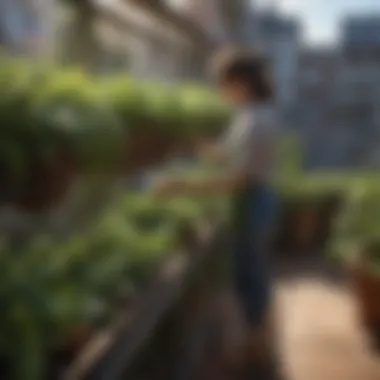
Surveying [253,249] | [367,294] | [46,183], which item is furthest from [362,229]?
[46,183]

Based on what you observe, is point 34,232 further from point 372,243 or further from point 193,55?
point 193,55

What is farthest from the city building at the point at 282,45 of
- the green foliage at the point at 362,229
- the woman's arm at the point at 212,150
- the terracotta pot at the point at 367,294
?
the woman's arm at the point at 212,150

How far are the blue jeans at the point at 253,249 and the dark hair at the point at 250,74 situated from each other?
29 centimetres

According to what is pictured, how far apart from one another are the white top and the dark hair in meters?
0.07

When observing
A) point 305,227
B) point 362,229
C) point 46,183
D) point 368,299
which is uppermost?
point 46,183

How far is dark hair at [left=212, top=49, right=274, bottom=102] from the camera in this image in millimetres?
2475

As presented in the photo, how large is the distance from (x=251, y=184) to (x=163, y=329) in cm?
50

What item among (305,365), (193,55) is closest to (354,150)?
(193,55)

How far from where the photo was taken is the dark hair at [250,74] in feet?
8.12

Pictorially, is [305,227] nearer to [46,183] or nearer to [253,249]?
[253,249]

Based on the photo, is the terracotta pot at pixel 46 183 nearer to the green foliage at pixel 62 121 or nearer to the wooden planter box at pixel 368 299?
the green foliage at pixel 62 121

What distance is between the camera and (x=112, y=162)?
4.49ft

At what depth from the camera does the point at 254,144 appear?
240cm

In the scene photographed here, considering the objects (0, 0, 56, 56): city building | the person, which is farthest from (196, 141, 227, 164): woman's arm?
(0, 0, 56, 56): city building
